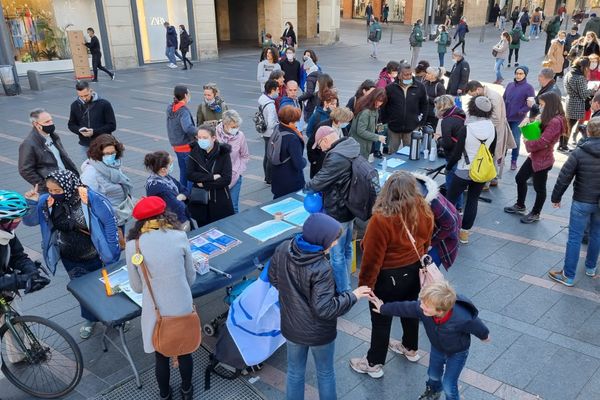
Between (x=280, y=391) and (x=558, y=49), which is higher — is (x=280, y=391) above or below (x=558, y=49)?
below

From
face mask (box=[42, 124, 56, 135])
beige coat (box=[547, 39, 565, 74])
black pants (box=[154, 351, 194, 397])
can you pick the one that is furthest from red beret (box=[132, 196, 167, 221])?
beige coat (box=[547, 39, 565, 74])

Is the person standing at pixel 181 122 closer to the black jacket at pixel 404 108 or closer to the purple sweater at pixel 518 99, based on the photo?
the black jacket at pixel 404 108

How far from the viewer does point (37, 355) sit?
13.4 ft

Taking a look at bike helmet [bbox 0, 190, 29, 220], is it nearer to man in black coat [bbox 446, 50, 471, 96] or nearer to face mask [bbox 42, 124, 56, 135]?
face mask [bbox 42, 124, 56, 135]

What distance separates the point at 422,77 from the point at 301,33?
24.7 meters

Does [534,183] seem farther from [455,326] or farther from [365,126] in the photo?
[455,326]

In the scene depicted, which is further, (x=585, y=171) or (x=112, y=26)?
(x=112, y=26)

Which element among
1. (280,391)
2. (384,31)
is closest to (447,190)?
(280,391)

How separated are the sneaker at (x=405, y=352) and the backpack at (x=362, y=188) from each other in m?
1.20

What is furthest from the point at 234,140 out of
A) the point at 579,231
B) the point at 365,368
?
the point at 579,231

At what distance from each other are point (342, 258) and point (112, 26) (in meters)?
18.7

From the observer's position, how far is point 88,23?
19.7m

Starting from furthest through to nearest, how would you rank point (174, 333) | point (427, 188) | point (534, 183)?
1. point (534, 183)
2. point (427, 188)
3. point (174, 333)

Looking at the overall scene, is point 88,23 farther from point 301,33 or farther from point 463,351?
point 463,351
